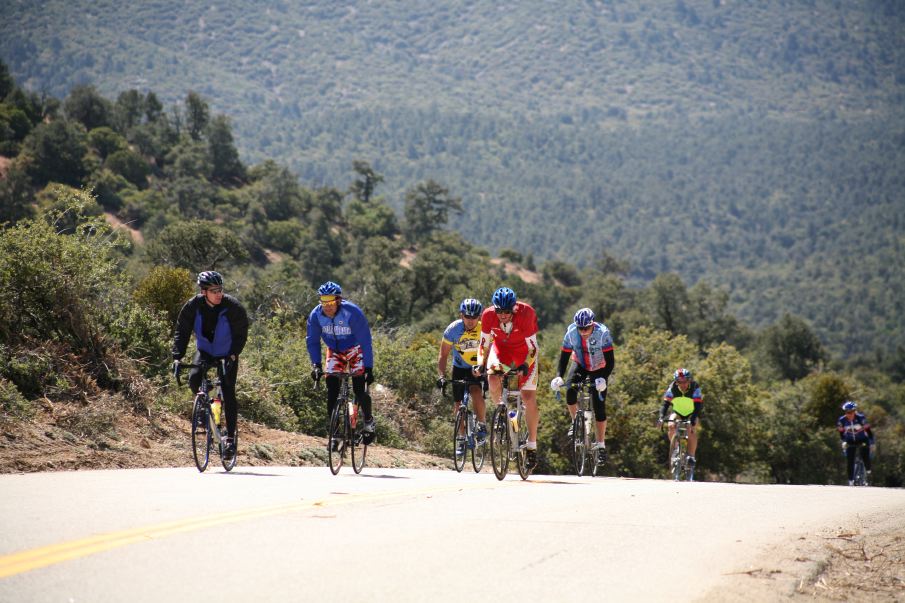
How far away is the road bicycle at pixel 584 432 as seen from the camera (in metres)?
16.5

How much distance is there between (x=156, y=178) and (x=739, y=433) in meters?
80.9

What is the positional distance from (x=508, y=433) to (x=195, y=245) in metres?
47.2

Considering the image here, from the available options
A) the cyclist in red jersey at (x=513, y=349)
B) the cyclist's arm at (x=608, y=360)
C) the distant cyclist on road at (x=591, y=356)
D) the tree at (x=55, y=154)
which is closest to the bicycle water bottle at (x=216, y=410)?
the cyclist in red jersey at (x=513, y=349)

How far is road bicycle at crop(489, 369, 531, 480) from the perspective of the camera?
44.3ft

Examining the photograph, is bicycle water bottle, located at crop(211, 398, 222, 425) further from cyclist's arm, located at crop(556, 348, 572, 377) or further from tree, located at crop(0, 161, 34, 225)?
tree, located at crop(0, 161, 34, 225)

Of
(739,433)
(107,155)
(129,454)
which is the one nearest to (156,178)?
(107,155)

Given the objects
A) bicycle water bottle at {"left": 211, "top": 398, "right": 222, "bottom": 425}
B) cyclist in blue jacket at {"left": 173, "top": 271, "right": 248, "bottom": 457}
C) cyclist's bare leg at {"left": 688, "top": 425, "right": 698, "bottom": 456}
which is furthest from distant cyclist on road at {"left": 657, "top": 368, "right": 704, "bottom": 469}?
bicycle water bottle at {"left": 211, "top": 398, "right": 222, "bottom": 425}

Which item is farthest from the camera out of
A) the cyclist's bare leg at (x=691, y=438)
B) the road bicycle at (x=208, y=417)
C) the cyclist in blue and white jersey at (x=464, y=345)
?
the cyclist's bare leg at (x=691, y=438)

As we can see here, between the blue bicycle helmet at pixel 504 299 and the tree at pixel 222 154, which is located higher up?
the tree at pixel 222 154

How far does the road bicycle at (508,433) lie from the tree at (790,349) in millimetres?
87316

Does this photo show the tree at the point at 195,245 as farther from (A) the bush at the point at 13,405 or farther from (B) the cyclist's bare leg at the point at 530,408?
(B) the cyclist's bare leg at the point at 530,408

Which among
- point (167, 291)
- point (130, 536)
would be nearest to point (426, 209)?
point (167, 291)

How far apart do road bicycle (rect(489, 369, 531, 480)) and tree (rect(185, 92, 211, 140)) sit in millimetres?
125821

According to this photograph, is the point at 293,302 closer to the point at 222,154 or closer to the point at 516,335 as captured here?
the point at 516,335
